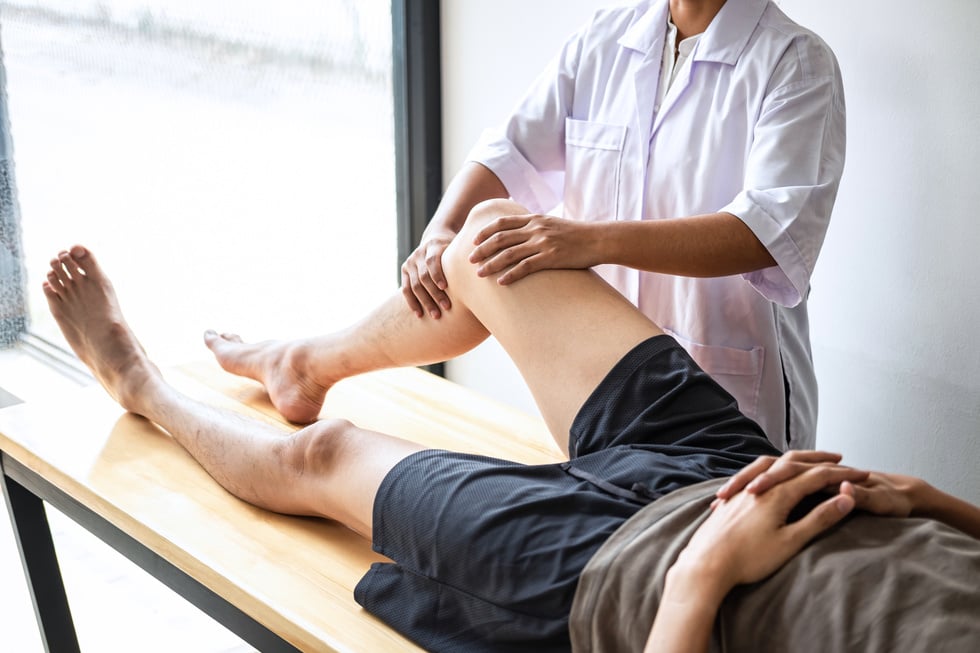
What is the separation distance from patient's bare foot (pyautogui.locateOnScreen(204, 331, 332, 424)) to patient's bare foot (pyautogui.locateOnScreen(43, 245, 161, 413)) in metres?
0.20

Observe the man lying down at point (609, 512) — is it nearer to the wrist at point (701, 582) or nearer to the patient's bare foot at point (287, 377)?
the wrist at point (701, 582)

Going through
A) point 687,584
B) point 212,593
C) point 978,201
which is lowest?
point 212,593

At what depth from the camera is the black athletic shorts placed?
4.01ft

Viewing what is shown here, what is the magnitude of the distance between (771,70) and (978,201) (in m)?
0.54

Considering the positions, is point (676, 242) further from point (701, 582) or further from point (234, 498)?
point (234, 498)

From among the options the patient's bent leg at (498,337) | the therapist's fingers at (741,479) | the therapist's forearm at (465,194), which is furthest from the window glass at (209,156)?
the therapist's fingers at (741,479)

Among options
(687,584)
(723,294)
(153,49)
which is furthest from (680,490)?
(153,49)

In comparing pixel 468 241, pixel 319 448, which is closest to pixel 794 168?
pixel 468 241

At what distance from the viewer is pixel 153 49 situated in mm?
2338

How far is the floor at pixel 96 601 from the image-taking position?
6.55 feet

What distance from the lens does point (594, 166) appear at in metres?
1.88

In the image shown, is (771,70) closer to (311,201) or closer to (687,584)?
(687,584)

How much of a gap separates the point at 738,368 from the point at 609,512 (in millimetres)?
581

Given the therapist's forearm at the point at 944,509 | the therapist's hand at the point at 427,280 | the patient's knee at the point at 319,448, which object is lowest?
the patient's knee at the point at 319,448
